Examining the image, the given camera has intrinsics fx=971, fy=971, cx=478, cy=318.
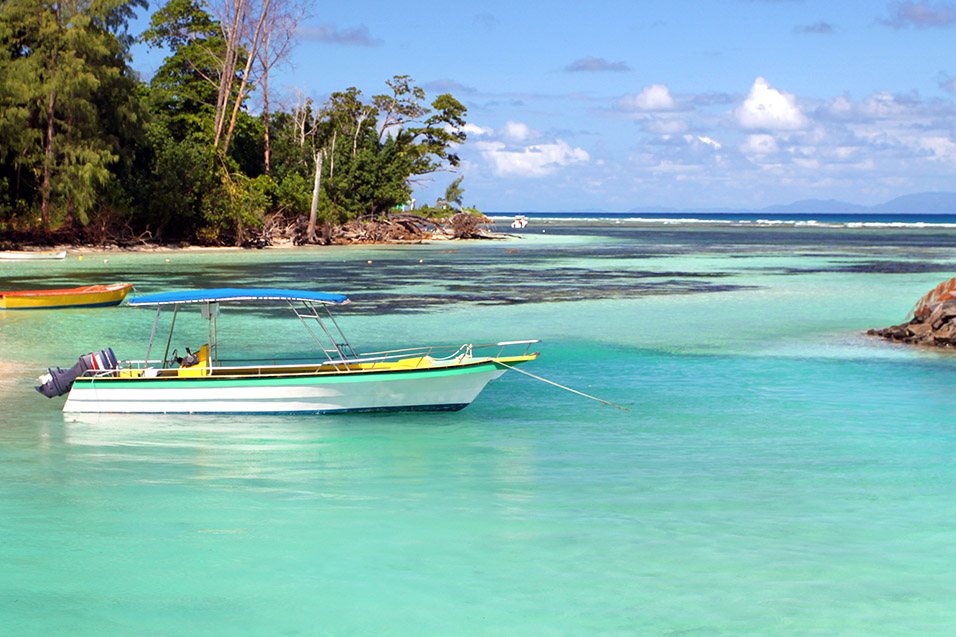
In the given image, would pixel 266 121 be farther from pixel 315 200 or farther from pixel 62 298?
pixel 62 298

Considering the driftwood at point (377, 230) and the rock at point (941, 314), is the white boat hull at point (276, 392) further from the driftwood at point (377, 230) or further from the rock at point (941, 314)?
the driftwood at point (377, 230)

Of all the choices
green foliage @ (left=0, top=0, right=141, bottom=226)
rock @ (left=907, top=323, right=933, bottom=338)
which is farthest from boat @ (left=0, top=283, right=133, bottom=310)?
green foliage @ (left=0, top=0, right=141, bottom=226)

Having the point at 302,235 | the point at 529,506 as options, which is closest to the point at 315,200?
the point at 302,235

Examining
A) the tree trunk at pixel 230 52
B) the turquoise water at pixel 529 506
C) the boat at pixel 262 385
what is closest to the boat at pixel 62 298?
the turquoise water at pixel 529 506

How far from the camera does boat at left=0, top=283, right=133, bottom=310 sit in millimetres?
24719

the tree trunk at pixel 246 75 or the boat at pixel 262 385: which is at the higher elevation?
the tree trunk at pixel 246 75

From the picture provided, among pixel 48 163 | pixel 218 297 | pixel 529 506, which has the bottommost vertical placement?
pixel 529 506

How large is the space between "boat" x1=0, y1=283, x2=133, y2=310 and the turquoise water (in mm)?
6721

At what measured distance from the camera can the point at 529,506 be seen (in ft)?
29.7

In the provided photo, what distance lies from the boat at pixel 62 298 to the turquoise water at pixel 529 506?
22.1 feet

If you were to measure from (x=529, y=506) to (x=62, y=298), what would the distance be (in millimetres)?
20099

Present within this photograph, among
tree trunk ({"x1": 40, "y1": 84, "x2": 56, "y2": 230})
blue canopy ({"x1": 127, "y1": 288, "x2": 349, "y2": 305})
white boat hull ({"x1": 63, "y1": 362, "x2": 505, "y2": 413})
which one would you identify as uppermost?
tree trunk ({"x1": 40, "y1": 84, "x2": 56, "y2": 230})

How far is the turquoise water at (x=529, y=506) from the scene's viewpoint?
6832 millimetres

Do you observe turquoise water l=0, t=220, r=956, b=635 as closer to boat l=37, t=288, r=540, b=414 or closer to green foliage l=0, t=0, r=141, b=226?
A: boat l=37, t=288, r=540, b=414
